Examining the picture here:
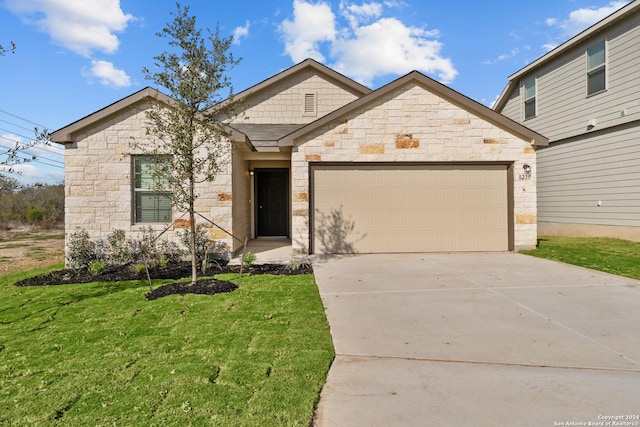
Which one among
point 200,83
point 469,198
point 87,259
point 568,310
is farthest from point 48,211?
point 568,310

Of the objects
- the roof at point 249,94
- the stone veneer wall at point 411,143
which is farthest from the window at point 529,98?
the roof at point 249,94

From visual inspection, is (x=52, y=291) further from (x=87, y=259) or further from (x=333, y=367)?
(x=333, y=367)

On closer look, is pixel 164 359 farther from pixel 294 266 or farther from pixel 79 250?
pixel 79 250

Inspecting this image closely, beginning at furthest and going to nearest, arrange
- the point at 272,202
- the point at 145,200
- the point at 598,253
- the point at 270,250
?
the point at 272,202 < the point at 270,250 < the point at 598,253 < the point at 145,200

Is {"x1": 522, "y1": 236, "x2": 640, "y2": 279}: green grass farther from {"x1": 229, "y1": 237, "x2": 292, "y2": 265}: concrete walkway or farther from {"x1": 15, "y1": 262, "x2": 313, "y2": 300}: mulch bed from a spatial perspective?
{"x1": 229, "y1": 237, "x2": 292, "y2": 265}: concrete walkway

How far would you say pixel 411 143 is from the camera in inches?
363

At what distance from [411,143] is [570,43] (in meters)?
8.34

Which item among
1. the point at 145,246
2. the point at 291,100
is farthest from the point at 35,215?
the point at 291,100

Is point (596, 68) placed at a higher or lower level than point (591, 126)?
higher

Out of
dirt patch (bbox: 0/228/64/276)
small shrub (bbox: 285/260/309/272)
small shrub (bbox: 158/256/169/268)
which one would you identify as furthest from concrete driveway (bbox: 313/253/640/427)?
dirt patch (bbox: 0/228/64/276)

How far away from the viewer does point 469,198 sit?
944 centimetres

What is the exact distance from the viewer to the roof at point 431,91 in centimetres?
895

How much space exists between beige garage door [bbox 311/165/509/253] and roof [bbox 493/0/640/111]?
6382 mm

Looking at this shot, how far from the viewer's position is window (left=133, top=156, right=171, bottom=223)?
833 centimetres
